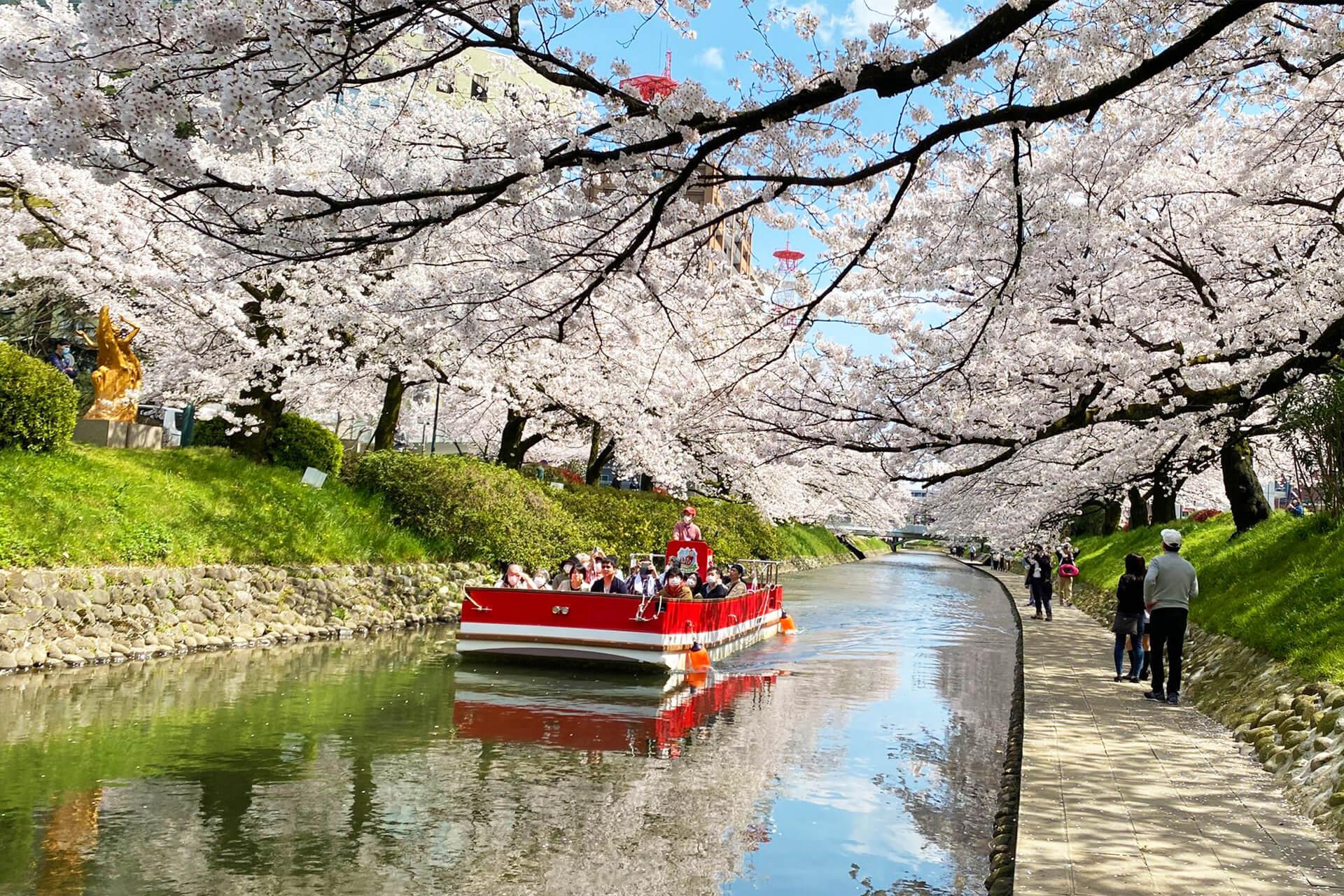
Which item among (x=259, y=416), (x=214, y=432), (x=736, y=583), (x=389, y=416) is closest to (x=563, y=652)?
(x=736, y=583)

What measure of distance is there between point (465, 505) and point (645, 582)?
7.84 metres

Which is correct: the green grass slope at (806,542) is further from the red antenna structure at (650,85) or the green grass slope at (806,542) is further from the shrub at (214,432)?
the red antenna structure at (650,85)

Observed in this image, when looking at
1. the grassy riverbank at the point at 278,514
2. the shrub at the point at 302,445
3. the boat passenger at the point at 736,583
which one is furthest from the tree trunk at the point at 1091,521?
the shrub at the point at 302,445

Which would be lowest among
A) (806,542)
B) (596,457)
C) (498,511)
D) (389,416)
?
(806,542)

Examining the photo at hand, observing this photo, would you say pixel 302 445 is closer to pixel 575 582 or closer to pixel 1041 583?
pixel 575 582

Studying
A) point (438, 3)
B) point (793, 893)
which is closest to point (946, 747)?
point (793, 893)

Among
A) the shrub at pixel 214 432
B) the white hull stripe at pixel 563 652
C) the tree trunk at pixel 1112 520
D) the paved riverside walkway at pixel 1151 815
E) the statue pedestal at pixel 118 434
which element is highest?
the tree trunk at pixel 1112 520

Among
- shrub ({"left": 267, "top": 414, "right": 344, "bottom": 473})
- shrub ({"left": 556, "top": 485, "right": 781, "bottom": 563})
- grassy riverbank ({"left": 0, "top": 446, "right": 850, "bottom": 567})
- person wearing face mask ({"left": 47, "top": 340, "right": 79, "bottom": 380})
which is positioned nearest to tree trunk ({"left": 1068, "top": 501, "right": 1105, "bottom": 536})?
shrub ({"left": 556, "top": 485, "right": 781, "bottom": 563})

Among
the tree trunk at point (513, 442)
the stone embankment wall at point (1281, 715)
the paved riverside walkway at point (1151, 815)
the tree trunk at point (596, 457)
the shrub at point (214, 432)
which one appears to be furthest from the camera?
the tree trunk at point (596, 457)

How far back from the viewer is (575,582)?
56.2ft

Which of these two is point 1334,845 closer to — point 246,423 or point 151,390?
point 246,423

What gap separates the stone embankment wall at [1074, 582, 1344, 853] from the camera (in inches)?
282

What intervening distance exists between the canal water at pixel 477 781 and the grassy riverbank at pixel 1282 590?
3.15m

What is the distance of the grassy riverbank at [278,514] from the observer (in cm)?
1391
